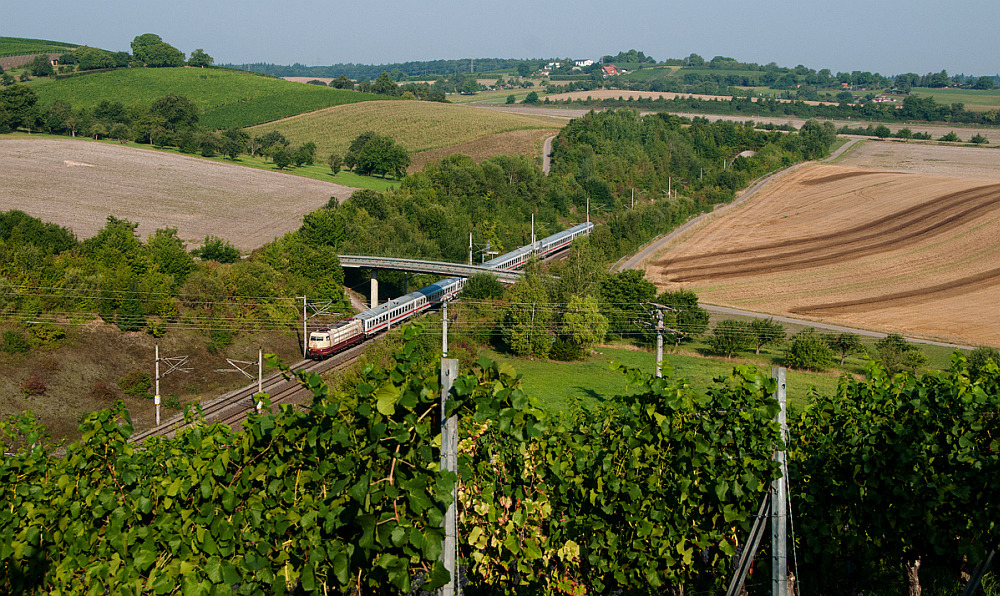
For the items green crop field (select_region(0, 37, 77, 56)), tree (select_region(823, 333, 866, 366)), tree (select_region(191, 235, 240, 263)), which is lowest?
tree (select_region(823, 333, 866, 366))

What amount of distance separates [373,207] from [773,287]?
110 feet

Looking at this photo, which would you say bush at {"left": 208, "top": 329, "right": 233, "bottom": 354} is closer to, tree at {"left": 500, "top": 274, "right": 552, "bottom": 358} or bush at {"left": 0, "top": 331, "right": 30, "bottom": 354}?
bush at {"left": 0, "top": 331, "right": 30, "bottom": 354}

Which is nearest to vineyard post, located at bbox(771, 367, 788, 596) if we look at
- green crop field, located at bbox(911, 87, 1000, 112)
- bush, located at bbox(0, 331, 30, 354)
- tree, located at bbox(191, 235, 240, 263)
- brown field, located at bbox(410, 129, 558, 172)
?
bush, located at bbox(0, 331, 30, 354)

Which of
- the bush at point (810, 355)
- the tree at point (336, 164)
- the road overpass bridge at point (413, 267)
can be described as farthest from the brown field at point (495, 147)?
the bush at point (810, 355)

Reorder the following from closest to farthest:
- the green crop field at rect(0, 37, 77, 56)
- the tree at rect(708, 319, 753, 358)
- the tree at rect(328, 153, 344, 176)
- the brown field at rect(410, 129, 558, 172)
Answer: the tree at rect(708, 319, 753, 358) → the tree at rect(328, 153, 344, 176) → the brown field at rect(410, 129, 558, 172) → the green crop field at rect(0, 37, 77, 56)

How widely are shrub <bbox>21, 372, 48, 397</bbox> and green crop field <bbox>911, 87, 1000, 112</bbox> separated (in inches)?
6697

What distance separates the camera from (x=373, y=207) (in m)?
66.8

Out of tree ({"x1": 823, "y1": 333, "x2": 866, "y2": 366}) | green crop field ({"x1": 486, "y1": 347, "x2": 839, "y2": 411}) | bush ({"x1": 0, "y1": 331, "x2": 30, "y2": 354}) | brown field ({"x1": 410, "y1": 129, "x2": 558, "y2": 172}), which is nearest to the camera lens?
bush ({"x1": 0, "y1": 331, "x2": 30, "y2": 354})

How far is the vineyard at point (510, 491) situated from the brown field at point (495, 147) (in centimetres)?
9303

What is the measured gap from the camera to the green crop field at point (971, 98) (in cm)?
16062

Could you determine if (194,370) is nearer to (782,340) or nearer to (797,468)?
(782,340)

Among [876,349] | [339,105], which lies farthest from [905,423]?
[339,105]

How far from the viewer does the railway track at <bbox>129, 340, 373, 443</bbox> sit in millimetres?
31266

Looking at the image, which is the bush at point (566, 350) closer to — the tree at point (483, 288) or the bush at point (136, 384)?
the tree at point (483, 288)
